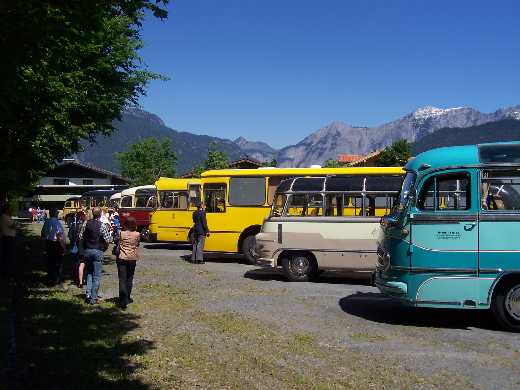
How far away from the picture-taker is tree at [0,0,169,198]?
757 centimetres

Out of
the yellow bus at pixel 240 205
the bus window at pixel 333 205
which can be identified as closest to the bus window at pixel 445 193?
the bus window at pixel 333 205

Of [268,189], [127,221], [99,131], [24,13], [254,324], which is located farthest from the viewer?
[99,131]

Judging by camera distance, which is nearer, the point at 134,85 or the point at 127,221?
the point at 127,221

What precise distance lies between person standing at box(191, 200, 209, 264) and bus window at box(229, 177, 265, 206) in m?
1.26

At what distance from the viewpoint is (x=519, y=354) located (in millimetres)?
8164

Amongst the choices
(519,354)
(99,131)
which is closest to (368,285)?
(519,354)

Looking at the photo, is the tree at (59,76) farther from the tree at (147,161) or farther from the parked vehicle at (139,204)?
the tree at (147,161)

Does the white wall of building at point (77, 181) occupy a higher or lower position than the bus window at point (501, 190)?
higher

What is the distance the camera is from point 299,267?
49.8 ft

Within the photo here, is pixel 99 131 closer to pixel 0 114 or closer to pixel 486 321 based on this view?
pixel 0 114

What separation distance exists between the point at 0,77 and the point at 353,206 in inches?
379

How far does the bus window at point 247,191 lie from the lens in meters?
19.5

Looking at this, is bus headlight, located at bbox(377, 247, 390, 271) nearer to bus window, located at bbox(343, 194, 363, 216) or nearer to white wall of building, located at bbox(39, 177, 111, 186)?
bus window, located at bbox(343, 194, 363, 216)

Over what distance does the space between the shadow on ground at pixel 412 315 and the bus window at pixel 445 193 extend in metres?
2.16
